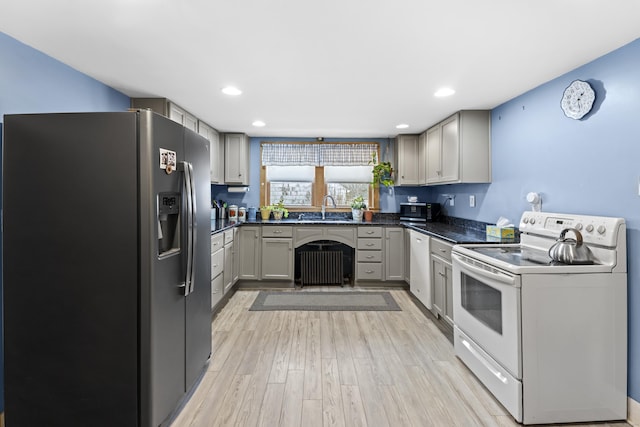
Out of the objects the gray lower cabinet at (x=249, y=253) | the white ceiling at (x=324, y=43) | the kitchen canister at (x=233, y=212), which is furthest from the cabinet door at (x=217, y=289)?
the white ceiling at (x=324, y=43)

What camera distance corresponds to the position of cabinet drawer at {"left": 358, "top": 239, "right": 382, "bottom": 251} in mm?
4375

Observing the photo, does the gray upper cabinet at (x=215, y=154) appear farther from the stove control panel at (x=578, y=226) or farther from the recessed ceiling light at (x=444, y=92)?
the stove control panel at (x=578, y=226)

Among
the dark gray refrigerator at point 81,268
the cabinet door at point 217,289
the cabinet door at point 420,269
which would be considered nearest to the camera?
the dark gray refrigerator at point 81,268

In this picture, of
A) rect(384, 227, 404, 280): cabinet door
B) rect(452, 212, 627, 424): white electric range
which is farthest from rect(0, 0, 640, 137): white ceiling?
rect(384, 227, 404, 280): cabinet door

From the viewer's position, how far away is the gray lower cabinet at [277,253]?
4.38m

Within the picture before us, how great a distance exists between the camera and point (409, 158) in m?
4.68

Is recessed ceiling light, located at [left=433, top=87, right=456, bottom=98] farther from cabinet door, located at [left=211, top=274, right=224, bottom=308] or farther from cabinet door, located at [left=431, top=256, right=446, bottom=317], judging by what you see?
cabinet door, located at [left=211, top=274, right=224, bottom=308]

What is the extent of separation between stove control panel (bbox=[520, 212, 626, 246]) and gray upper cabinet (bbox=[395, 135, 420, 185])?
7.35 feet

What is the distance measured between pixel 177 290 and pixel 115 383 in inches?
20.0

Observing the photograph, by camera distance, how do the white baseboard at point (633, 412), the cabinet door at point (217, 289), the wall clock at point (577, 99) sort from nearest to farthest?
the white baseboard at point (633, 412)
the wall clock at point (577, 99)
the cabinet door at point (217, 289)

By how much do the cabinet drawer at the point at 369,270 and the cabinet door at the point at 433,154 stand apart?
4.42 feet

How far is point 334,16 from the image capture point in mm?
1648

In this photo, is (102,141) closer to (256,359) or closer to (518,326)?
(256,359)

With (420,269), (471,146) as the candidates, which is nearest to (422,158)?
(471,146)
